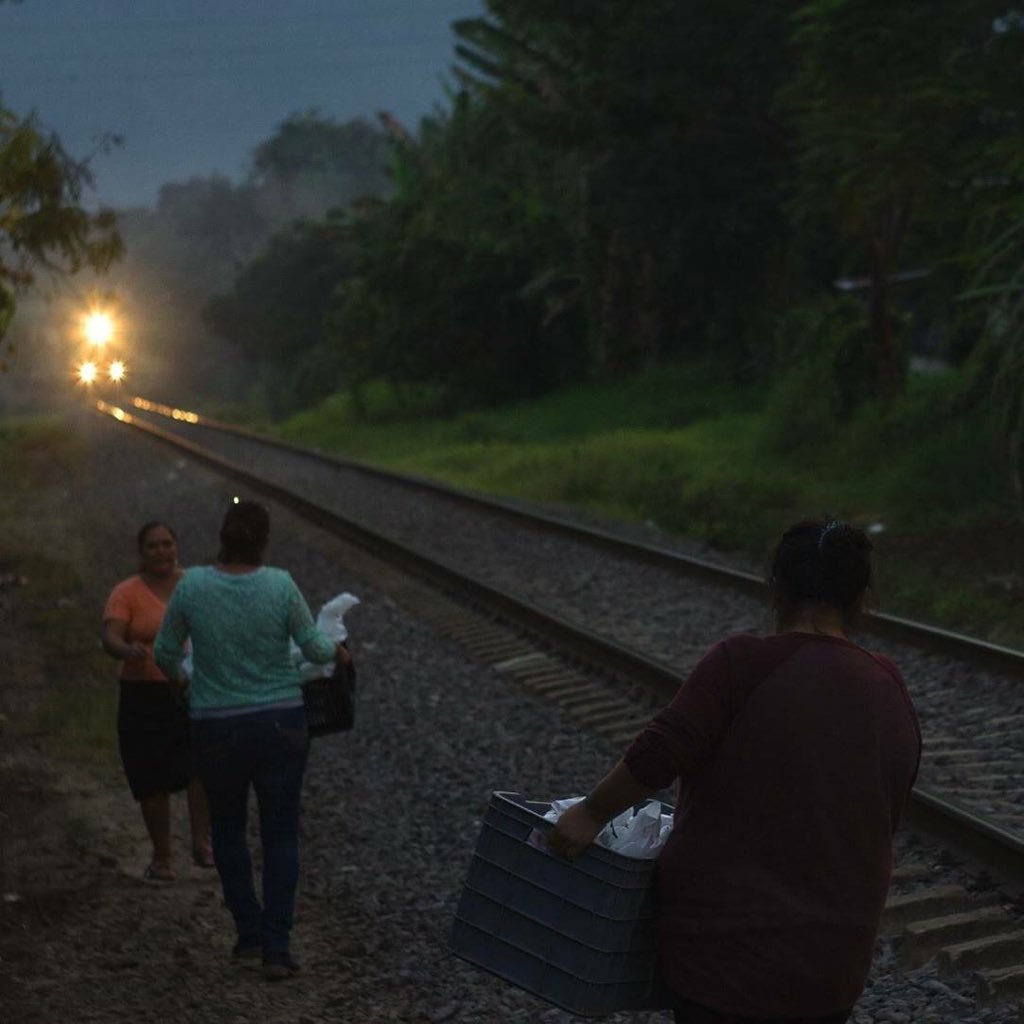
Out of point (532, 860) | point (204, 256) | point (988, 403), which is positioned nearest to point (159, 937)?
point (532, 860)

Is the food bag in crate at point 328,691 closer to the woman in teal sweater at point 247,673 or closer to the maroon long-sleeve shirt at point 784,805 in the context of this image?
the woman in teal sweater at point 247,673

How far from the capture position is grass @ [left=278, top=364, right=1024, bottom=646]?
594 inches

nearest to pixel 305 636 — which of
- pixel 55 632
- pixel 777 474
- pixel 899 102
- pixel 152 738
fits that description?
pixel 152 738

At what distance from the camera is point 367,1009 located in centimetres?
580

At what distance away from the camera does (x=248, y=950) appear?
6.13 m

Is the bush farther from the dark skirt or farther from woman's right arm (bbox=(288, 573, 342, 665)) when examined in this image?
woman's right arm (bbox=(288, 573, 342, 665))

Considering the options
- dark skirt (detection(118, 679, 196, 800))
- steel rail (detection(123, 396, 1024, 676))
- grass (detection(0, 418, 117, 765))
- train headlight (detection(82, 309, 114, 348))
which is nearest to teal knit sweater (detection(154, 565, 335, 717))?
dark skirt (detection(118, 679, 196, 800))

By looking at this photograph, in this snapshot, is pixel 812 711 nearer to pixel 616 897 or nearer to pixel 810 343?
pixel 616 897

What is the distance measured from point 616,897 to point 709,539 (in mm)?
14906

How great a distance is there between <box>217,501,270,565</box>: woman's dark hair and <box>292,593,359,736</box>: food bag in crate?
1.70ft

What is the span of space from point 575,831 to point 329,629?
2961mm

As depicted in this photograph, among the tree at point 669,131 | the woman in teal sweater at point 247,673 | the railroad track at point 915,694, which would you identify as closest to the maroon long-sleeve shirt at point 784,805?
the railroad track at point 915,694

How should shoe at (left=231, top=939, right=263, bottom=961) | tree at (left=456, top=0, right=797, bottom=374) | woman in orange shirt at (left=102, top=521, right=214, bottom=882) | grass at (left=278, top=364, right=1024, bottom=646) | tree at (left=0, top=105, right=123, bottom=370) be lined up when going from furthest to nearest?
tree at (left=456, top=0, right=797, bottom=374) < grass at (left=278, top=364, right=1024, bottom=646) < tree at (left=0, top=105, right=123, bottom=370) < woman in orange shirt at (left=102, top=521, right=214, bottom=882) < shoe at (left=231, top=939, right=263, bottom=961)

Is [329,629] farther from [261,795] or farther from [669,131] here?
[669,131]
